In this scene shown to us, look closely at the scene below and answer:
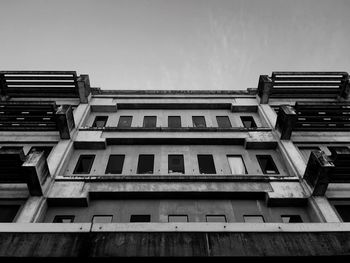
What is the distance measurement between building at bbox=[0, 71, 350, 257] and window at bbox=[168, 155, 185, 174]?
0.06 metres

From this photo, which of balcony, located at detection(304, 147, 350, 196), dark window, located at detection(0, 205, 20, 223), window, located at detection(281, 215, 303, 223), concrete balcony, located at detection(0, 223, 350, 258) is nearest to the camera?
concrete balcony, located at detection(0, 223, 350, 258)

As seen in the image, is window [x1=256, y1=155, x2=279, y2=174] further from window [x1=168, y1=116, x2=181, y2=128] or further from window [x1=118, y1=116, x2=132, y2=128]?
window [x1=118, y1=116, x2=132, y2=128]

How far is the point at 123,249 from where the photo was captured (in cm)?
569

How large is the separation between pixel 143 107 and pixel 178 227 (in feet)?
45.5

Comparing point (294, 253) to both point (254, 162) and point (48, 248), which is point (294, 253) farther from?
point (254, 162)

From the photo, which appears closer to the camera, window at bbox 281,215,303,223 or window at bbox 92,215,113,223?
window at bbox 92,215,113,223

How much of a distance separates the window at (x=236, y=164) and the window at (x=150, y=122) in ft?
19.2

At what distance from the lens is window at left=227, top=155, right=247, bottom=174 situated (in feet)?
46.6

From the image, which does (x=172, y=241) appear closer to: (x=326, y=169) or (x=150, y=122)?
(x=326, y=169)


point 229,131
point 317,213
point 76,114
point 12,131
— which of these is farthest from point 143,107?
point 317,213

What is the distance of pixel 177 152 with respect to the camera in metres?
15.4

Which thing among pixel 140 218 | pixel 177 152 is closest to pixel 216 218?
pixel 140 218

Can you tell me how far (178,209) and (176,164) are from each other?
125 inches

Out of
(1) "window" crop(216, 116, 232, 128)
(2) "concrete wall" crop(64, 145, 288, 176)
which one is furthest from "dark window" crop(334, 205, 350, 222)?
(1) "window" crop(216, 116, 232, 128)
